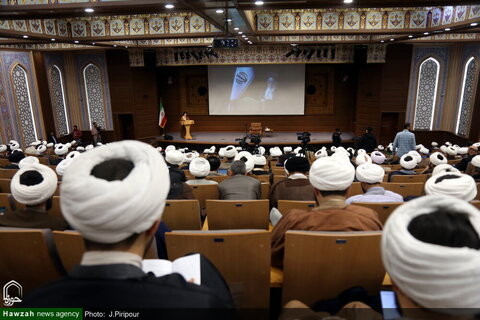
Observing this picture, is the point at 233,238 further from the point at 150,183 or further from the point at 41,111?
the point at 41,111

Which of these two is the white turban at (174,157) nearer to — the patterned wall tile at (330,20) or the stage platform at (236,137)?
the patterned wall tile at (330,20)

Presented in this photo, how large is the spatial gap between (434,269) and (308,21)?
9.00m

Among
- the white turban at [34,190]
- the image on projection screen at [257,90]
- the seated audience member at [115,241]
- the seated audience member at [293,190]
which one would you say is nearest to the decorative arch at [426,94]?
the image on projection screen at [257,90]

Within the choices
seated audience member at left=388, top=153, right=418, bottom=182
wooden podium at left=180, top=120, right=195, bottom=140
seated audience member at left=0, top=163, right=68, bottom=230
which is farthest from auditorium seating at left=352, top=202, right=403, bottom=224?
wooden podium at left=180, top=120, right=195, bottom=140

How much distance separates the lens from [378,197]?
9.16 ft

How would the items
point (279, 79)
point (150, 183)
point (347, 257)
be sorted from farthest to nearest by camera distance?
point (279, 79) < point (347, 257) < point (150, 183)

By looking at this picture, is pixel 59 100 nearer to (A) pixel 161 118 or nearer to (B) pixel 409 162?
(A) pixel 161 118

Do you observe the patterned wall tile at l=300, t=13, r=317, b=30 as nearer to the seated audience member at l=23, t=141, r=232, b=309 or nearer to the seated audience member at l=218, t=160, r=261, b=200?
the seated audience member at l=218, t=160, r=261, b=200

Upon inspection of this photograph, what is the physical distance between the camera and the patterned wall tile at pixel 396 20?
8.57 metres

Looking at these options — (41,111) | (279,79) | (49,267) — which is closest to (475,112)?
(279,79)

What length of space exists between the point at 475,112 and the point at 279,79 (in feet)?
23.1

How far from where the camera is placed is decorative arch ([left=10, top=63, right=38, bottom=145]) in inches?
392

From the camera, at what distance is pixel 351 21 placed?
8570 mm


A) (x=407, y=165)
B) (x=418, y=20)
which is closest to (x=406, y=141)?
(x=407, y=165)
